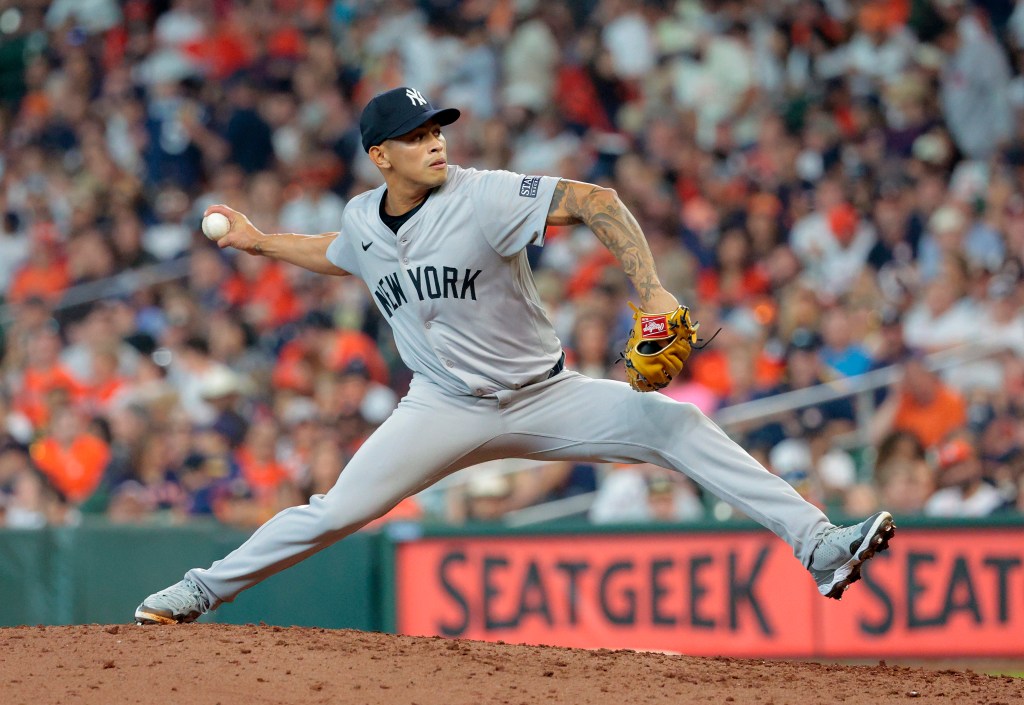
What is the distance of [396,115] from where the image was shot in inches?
189

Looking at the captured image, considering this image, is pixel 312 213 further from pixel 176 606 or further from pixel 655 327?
pixel 655 327

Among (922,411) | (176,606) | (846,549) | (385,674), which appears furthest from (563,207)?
(922,411)

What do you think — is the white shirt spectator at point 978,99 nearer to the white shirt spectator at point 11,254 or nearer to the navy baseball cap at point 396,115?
the navy baseball cap at point 396,115

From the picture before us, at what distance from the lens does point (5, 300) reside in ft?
40.1

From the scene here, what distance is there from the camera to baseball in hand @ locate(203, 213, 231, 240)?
5.32 m

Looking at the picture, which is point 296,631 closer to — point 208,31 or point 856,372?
point 856,372

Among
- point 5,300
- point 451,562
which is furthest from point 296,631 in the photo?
point 5,300

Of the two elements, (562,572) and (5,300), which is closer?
(562,572)

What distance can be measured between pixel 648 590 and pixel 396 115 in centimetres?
385

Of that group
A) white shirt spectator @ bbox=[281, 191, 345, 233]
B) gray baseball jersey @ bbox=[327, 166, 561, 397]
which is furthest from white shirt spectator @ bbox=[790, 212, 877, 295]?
gray baseball jersey @ bbox=[327, 166, 561, 397]

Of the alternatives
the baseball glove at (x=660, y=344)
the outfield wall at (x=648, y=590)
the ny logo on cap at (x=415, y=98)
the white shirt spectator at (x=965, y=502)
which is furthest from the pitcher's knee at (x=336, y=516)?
the white shirt spectator at (x=965, y=502)

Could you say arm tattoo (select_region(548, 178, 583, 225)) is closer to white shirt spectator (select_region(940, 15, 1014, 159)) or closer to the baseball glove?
the baseball glove

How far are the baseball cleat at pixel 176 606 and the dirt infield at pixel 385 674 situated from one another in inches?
3.1

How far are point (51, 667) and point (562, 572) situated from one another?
3705mm
